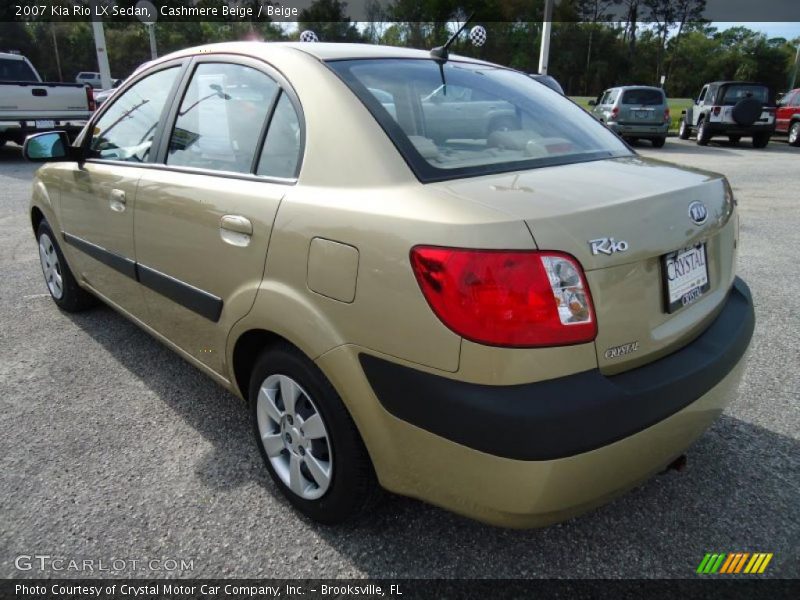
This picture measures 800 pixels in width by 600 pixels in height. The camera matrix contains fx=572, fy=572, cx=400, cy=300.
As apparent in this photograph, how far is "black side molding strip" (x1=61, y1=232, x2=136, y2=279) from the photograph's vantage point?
2879mm

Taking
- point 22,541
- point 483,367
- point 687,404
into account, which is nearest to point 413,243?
point 483,367

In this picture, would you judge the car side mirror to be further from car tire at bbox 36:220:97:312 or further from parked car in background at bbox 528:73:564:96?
parked car in background at bbox 528:73:564:96

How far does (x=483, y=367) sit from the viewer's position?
4.81 ft

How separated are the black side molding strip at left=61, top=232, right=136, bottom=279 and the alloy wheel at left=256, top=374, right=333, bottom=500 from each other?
46.6 inches

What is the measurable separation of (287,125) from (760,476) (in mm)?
2333

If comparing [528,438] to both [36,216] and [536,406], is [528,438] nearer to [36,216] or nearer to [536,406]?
[536,406]

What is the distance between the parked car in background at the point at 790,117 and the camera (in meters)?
17.4

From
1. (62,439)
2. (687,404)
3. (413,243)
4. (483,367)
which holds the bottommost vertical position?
→ (62,439)

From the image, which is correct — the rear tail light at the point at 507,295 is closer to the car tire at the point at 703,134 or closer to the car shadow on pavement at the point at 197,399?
the car shadow on pavement at the point at 197,399

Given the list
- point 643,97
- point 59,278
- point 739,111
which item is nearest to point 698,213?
point 59,278

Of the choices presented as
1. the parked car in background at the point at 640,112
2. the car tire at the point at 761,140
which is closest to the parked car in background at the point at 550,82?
the parked car in background at the point at 640,112

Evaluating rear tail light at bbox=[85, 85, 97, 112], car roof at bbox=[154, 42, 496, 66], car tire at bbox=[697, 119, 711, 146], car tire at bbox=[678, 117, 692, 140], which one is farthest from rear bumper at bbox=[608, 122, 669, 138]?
car roof at bbox=[154, 42, 496, 66]

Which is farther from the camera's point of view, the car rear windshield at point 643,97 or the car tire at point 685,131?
the car tire at point 685,131

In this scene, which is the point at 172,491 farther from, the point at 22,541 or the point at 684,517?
the point at 684,517
